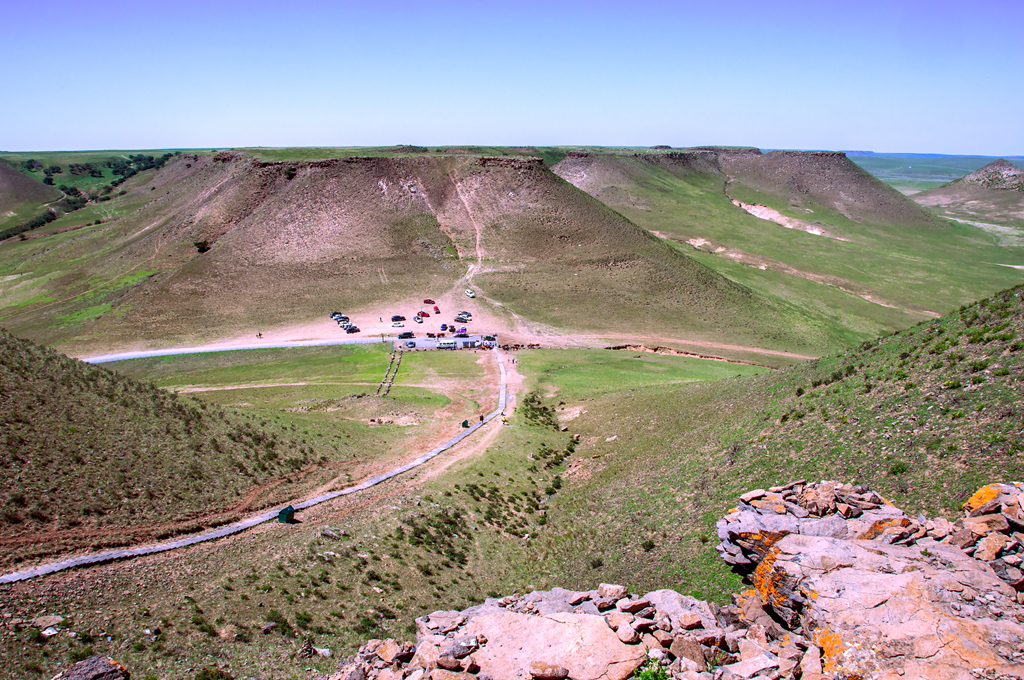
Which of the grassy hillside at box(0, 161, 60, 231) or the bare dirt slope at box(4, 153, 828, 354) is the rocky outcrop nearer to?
the bare dirt slope at box(4, 153, 828, 354)

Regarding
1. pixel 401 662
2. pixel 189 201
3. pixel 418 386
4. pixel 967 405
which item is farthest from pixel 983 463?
pixel 189 201

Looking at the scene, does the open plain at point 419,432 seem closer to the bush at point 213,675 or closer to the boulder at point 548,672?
the bush at point 213,675

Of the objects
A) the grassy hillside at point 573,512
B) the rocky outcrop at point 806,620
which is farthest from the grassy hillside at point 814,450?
the rocky outcrop at point 806,620

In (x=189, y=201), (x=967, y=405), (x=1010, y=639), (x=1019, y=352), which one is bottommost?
(x=1010, y=639)

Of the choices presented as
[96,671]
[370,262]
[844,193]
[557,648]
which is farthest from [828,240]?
[96,671]

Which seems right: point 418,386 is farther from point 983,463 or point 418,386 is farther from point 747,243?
point 747,243
